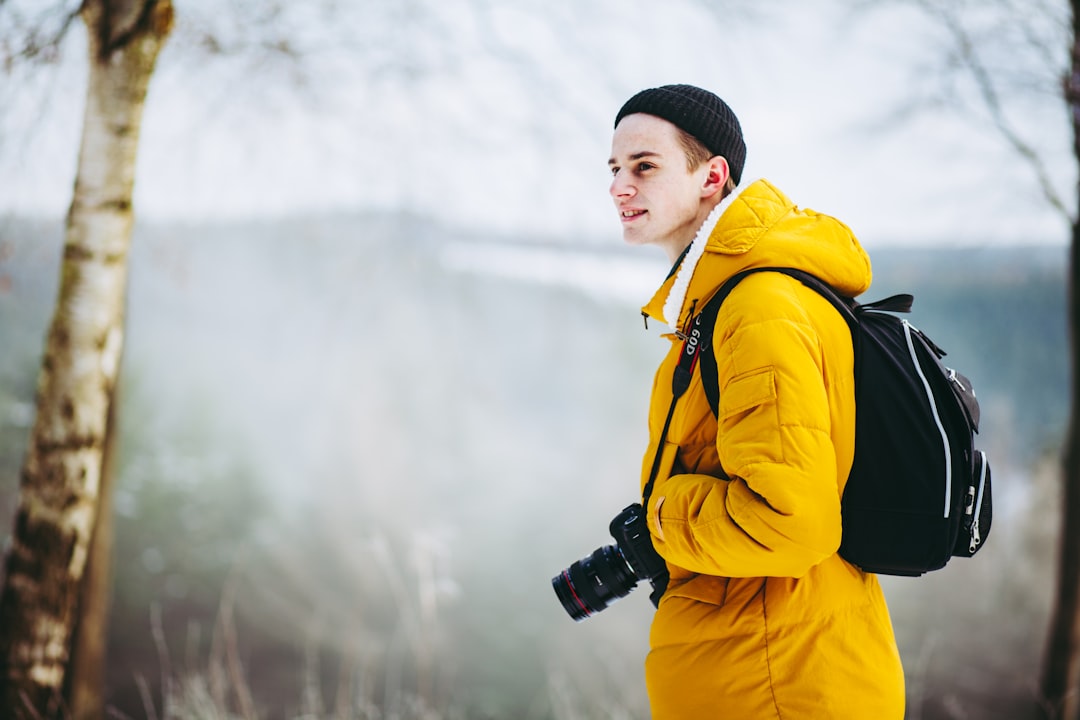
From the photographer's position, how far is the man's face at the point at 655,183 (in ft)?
4.37

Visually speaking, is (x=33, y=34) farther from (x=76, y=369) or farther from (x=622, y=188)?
(x=622, y=188)

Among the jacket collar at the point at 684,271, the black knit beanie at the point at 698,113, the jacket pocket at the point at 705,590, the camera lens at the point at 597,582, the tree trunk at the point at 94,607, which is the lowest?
the tree trunk at the point at 94,607

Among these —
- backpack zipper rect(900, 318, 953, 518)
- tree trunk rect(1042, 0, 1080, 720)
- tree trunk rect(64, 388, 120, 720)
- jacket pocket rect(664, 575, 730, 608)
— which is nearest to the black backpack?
backpack zipper rect(900, 318, 953, 518)

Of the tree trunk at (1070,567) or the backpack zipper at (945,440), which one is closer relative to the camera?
the backpack zipper at (945,440)

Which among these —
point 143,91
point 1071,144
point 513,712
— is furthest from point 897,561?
point 513,712

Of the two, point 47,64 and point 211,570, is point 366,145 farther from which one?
point 211,570

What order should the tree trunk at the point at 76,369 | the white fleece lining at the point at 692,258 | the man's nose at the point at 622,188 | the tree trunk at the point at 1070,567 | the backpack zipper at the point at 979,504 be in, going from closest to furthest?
the backpack zipper at the point at 979,504, the white fleece lining at the point at 692,258, the man's nose at the point at 622,188, the tree trunk at the point at 76,369, the tree trunk at the point at 1070,567

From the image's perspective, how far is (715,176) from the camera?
136 cm

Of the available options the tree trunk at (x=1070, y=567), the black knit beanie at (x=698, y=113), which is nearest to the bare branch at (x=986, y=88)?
the tree trunk at (x=1070, y=567)

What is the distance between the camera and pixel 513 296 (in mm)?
12562

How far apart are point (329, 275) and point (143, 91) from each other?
408 inches

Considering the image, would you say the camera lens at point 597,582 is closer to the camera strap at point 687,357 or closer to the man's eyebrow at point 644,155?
the camera strap at point 687,357

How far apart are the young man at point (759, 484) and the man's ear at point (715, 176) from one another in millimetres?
45

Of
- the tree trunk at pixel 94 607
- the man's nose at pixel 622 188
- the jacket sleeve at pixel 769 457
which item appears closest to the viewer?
the jacket sleeve at pixel 769 457
